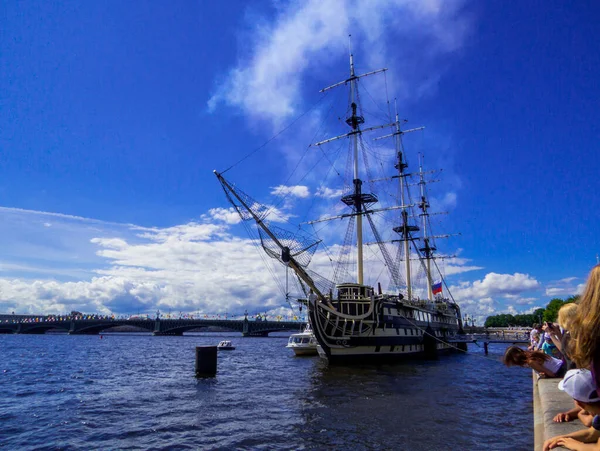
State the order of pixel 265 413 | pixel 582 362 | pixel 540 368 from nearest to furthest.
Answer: pixel 582 362 < pixel 540 368 < pixel 265 413

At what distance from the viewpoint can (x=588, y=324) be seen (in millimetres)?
3432

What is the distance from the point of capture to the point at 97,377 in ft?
106

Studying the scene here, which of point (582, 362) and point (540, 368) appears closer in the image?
point (582, 362)

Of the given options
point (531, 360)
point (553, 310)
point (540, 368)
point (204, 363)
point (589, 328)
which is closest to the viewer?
point (589, 328)

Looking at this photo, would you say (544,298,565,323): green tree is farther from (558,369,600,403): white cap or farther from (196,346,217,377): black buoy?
(558,369,600,403): white cap

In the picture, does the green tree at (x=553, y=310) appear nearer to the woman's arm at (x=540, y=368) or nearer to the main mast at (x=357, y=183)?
the main mast at (x=357, y=183)

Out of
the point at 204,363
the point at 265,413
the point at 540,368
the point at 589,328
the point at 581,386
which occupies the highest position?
the point at 589,328

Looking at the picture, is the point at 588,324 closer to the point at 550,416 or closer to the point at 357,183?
the point at 550,416

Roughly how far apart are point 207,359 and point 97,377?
9.09m

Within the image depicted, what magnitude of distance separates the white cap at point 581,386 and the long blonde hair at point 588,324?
2.39ft

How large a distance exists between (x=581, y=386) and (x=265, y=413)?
16952 millimetres

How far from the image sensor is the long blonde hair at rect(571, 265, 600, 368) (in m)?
3.40

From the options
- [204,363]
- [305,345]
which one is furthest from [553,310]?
[204,363]

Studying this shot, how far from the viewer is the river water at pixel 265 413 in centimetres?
1425
